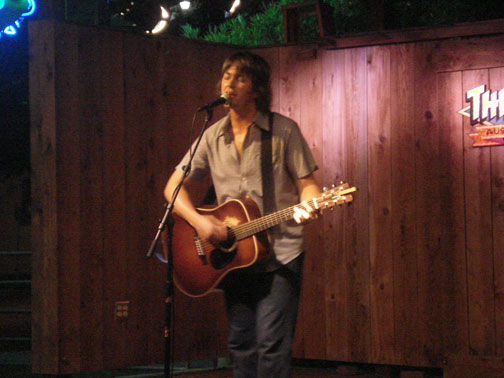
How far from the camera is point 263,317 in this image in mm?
2818

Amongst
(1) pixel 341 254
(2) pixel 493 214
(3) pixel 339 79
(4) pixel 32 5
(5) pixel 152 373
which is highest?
(4) pixel 32 5

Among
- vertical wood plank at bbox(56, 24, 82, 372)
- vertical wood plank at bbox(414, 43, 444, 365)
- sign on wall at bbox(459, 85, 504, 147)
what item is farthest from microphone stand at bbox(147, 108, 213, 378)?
sign on wall at bbox(459, 85, 504, 147)

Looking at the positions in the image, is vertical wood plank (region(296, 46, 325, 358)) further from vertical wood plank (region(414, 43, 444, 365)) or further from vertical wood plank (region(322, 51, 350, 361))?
vertical wood plank (region(414, 43, 444, 365))

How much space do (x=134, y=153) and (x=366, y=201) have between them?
191 cm

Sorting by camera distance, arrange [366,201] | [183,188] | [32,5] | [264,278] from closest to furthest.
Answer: [264,278] → [183,188] → [366,201] → [32,5]

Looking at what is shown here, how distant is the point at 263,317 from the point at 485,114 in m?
2.82

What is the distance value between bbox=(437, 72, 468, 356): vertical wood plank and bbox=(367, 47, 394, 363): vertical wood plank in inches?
15.8

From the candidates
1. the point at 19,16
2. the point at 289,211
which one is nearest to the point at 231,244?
the point at 289,211

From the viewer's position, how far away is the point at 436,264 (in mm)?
4863

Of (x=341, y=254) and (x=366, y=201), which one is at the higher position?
(x=366, y=201)

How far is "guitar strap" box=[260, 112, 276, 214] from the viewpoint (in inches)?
116

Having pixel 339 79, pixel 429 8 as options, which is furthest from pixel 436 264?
pixel 429 8

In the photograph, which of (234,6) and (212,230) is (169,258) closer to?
(212,230)

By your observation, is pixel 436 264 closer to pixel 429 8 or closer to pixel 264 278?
pixel 264 278
